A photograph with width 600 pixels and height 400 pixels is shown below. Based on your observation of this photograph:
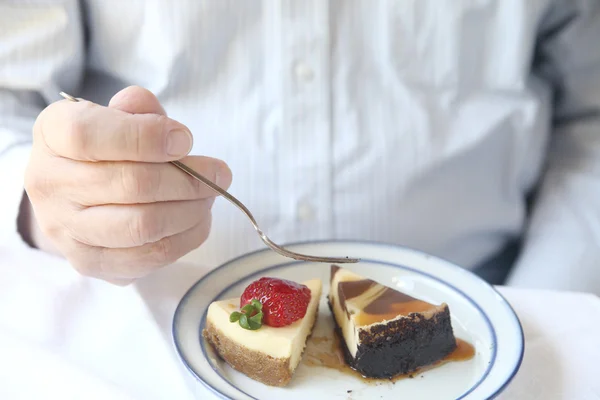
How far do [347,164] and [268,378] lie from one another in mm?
388

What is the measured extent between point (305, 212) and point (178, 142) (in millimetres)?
333

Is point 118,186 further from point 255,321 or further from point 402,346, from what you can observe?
point 402,346

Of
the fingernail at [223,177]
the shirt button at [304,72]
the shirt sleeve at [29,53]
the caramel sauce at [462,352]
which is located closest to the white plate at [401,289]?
the caramel sauce at [462,352]

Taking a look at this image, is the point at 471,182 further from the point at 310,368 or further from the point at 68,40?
the point at 68,40

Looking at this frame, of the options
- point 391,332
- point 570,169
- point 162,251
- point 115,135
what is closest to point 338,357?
point 391,332

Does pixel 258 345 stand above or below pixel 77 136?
below

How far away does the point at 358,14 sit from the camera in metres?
0.88

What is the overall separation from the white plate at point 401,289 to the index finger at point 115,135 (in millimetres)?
184

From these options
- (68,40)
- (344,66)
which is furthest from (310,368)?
(68,40)

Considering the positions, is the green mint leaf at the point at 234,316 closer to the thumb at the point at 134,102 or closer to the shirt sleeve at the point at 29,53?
the thumb at the point at 134,102

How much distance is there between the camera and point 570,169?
1.02 metres

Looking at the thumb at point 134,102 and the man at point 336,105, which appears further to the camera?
the man at point 336,105

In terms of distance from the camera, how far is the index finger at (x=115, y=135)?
1.91 ft

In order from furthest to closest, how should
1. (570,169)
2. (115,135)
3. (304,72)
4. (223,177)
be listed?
(570,169) < (304,72) < (223,177) < (115,135)
